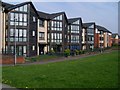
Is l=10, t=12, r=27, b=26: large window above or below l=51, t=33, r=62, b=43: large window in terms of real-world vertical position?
above

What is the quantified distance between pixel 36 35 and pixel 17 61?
14.9 m

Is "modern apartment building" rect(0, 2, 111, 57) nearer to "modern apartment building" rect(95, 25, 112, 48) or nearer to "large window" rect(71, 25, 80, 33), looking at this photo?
"large window" rect(71, 25, 80, 33)

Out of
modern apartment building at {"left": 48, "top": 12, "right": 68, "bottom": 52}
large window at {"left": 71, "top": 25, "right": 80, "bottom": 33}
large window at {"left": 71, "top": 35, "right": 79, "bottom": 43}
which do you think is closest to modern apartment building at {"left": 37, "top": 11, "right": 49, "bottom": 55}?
modern apartment building at {"left": 48, "top": 12, "right": 68, "bottom": 52}

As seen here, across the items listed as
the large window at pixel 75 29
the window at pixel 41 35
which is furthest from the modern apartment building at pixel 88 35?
the window at pixel 41 35

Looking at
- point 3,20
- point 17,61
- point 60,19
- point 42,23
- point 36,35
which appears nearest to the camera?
point 17,61

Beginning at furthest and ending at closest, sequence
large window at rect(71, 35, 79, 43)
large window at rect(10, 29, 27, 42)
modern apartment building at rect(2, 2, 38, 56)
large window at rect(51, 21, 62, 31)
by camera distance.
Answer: large window at rect(71, 35, 79, 43) < large window at rect(51, 21, 62, 31) < large window at rect(10, 29, 27, 42) < modern apartment building at rect(2, 2, 38, 56)

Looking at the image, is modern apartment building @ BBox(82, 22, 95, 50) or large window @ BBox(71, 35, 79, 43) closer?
large window @ BBox(71, 35, 79, 43)

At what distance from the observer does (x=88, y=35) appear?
76.3 metres

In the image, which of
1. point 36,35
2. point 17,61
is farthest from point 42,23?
point 17,61

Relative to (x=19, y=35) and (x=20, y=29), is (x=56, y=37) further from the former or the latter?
(x=19, y=35)

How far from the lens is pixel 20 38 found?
1773 inches

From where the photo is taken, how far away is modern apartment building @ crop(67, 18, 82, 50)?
64800 millimetres

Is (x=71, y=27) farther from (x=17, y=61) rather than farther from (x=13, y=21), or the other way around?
(x=17, y=61)

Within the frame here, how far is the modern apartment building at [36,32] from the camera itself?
4347 cm
